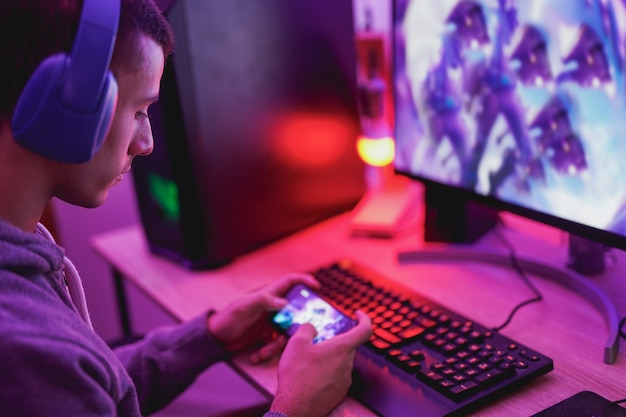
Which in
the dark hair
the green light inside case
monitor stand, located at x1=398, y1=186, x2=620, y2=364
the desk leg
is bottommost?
the desk leg

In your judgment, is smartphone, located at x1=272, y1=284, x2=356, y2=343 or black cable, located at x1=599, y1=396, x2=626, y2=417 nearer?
black cable, located at x1=599, y1=396, x2=626, y2=417

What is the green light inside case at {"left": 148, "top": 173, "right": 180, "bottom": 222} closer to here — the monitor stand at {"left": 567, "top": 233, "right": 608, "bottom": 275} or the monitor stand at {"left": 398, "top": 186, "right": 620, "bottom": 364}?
the monitor stand at {"left": 398, "top": 186, "right": 620, "bottom": 364}

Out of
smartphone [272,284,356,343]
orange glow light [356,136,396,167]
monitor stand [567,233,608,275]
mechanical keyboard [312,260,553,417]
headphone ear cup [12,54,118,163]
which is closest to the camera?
headphone ear cup [12,54,118,163]

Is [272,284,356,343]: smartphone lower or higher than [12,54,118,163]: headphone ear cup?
lower

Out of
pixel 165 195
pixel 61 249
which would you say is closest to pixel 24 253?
pixel 61 249

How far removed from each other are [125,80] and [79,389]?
29cm

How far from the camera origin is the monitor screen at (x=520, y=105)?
0.88 metres

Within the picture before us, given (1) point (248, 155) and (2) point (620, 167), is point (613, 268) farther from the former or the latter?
(1) point (248, 155)

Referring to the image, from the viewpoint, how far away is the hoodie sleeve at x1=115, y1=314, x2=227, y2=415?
38.5 inches

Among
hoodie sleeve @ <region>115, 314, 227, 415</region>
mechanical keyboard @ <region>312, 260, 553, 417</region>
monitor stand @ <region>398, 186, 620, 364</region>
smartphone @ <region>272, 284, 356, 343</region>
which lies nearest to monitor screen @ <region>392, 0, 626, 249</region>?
monitor stand @ <region>398, 186, 620, 364</region>

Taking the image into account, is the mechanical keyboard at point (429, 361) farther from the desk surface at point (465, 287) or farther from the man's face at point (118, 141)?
the man's face at point (118, 141)

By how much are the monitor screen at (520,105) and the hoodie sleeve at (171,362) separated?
1.51 ft

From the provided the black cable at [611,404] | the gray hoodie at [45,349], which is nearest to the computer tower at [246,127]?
the gray hoodie at [45,349]

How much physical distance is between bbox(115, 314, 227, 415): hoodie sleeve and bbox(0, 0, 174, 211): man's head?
0.33 meters
